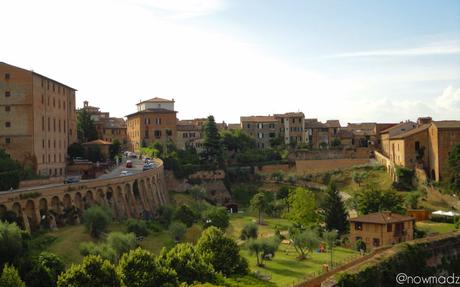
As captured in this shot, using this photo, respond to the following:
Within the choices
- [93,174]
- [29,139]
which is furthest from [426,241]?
[29,139]

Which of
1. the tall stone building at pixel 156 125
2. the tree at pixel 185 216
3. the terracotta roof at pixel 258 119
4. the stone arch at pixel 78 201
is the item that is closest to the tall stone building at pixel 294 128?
the terracotta roof at pixel 258 119

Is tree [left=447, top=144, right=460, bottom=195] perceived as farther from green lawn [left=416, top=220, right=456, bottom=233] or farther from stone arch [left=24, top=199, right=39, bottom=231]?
stone arch [left=24, top=199, right=39, bottom=231]

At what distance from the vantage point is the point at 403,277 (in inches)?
1665

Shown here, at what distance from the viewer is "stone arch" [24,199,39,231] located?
47.1 m

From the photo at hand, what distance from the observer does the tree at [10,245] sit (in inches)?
1393

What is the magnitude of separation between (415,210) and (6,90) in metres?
47.6

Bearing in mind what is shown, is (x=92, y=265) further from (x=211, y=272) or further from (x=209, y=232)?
(x=209, y=232)

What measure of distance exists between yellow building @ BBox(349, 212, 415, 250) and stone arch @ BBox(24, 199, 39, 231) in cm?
2901

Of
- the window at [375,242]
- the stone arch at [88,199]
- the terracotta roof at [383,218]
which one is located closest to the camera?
the terracotta roof at [383,218]

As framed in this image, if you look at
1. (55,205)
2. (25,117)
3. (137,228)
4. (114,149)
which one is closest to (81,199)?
(55,205)

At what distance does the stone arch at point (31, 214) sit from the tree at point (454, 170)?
45.7 meters

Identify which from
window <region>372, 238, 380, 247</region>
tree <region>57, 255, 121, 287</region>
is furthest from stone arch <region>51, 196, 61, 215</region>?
window <region>372, 238, 380, 247</region>

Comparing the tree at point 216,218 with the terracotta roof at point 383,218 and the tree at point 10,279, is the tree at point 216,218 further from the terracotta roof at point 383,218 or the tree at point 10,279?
the tree at point 10,279

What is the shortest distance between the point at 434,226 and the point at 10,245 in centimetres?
4261
